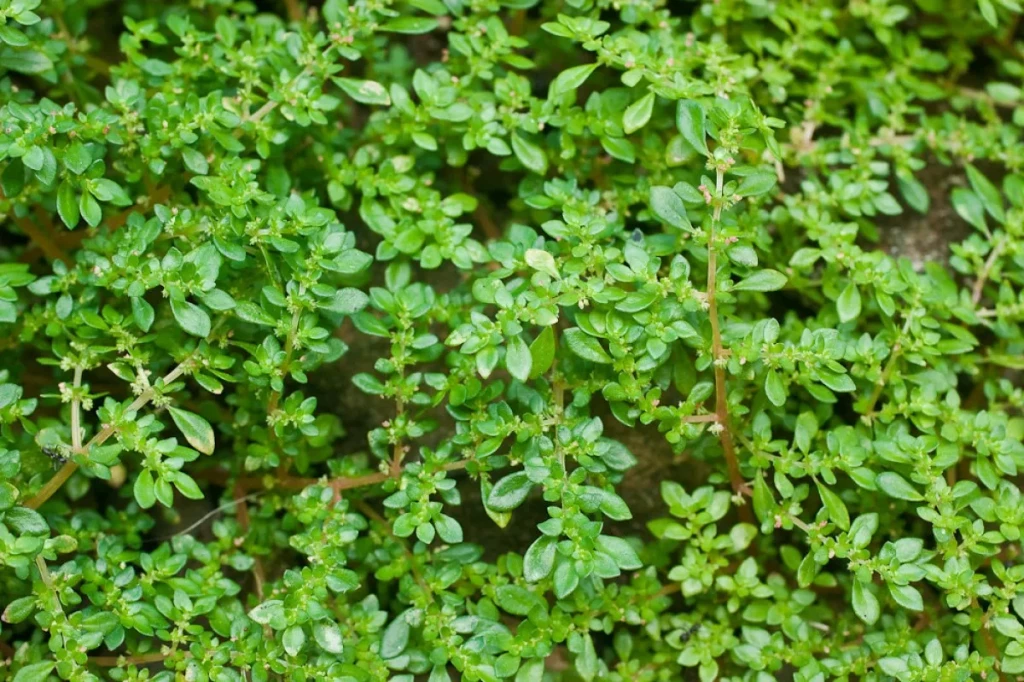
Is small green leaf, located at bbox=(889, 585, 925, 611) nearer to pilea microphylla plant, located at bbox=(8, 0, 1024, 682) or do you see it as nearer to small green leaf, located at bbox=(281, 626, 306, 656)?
pilea microphylla plant, located at bbox=(8, 0, 1024, 682)

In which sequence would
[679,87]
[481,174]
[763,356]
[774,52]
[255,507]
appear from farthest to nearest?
[481,174], [774,52], [255,507], [679,87], [763,356]

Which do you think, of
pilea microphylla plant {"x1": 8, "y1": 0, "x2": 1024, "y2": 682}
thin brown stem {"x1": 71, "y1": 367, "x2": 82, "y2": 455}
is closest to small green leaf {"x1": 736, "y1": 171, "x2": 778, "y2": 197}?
pilea microphylla plant {"x1": 8, "y1": 0, "x2": 1024, "y2": 682}

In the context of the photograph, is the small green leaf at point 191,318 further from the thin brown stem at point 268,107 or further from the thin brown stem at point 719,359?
the thin brown stem at point 719,359

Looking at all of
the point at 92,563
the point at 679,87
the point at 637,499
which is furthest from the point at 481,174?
the point at 92,563

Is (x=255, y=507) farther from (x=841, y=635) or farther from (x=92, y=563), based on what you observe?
(x=841, y=635)

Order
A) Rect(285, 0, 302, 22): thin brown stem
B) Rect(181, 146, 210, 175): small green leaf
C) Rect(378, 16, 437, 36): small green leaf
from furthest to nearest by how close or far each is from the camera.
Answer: Rect(285, 0, 302, 22): thin brown stem → Rect(378, 16, 437, 36): small green leaf → Rect(181, 146, 210, 175): small green leaf

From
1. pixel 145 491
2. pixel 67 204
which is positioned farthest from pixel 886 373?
pixel 67 204
